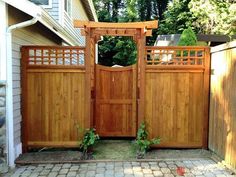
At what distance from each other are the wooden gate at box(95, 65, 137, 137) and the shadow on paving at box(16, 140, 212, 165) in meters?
0.61

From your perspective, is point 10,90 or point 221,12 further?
point 221,12

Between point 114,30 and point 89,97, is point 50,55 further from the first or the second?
point 114,30

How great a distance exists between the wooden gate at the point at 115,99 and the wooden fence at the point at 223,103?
5.68ft

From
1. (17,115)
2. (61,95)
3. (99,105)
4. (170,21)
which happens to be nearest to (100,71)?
(99,105)

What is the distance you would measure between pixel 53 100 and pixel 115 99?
144 cm

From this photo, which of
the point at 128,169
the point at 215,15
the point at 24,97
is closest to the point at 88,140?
the point at 128,169

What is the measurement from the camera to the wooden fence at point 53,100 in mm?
5562

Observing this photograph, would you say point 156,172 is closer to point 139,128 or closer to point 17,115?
point 139,128

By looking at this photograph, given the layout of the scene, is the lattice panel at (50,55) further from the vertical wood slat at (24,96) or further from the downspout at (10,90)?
the downspout at (10,90)

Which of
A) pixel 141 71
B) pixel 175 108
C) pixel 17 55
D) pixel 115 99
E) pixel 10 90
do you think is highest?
pixel 17 55

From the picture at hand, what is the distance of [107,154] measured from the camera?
18.0ft

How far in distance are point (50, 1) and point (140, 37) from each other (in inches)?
146

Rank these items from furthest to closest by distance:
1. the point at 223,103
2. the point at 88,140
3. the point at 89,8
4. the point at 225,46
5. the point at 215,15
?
1. the point at 89,8
2. the point at 215,15
3. the point at 88,140
4. the point at 223,103
5. the point at 225,46

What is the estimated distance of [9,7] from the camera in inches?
184
